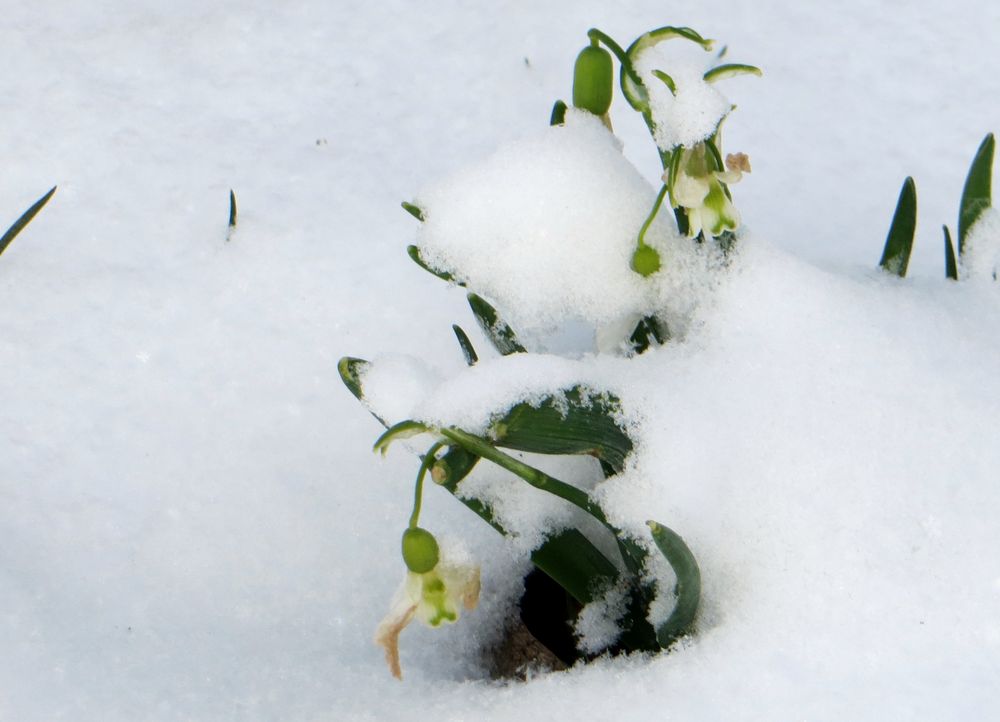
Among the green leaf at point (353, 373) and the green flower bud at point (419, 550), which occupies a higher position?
the green leaf at point (353, 373)

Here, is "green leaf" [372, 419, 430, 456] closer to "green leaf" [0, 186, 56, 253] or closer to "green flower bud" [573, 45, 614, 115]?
"green flower bud" [573, 45, 614, 115]

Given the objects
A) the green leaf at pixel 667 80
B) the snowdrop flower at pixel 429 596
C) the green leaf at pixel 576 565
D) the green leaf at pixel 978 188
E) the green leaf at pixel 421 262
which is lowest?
the green leaf at pixel 576 565

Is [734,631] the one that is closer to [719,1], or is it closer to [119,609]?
[119,609]

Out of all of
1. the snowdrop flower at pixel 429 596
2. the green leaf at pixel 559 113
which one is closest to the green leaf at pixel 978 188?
the green leaf at pixel 559 113

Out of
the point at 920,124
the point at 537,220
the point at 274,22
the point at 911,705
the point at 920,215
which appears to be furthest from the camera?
the point at 274,22

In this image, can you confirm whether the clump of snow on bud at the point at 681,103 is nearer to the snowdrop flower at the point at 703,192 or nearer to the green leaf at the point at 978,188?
the snowdrop flower at the point at 703,192

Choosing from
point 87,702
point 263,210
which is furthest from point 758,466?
point 263,210
